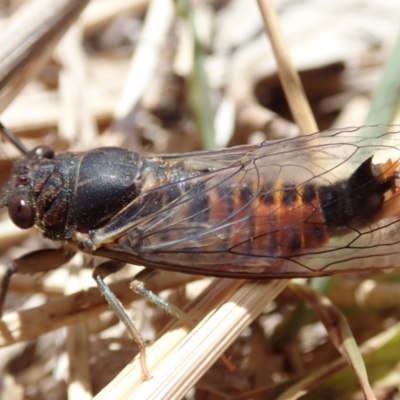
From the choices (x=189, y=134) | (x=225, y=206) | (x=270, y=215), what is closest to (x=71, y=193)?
(x=225, y=206)

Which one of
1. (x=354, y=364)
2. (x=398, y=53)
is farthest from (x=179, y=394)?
(x=398, y=53)

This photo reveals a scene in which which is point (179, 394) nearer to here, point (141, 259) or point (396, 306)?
point (141, 259)

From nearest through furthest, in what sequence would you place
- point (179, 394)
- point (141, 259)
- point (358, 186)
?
point (179, 394), point (358, 186), point (141, 259)

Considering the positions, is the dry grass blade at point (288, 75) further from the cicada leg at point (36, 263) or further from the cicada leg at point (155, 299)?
the cicada leg at point (36, 263)

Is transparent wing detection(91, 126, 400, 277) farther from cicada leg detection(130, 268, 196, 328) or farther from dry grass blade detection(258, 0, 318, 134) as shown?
dry grass blade detection(258, 0, 318, 134)

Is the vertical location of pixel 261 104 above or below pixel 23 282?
above

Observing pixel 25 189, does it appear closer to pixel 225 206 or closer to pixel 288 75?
pixel 225 206

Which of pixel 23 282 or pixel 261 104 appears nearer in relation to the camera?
pixel 23 282
